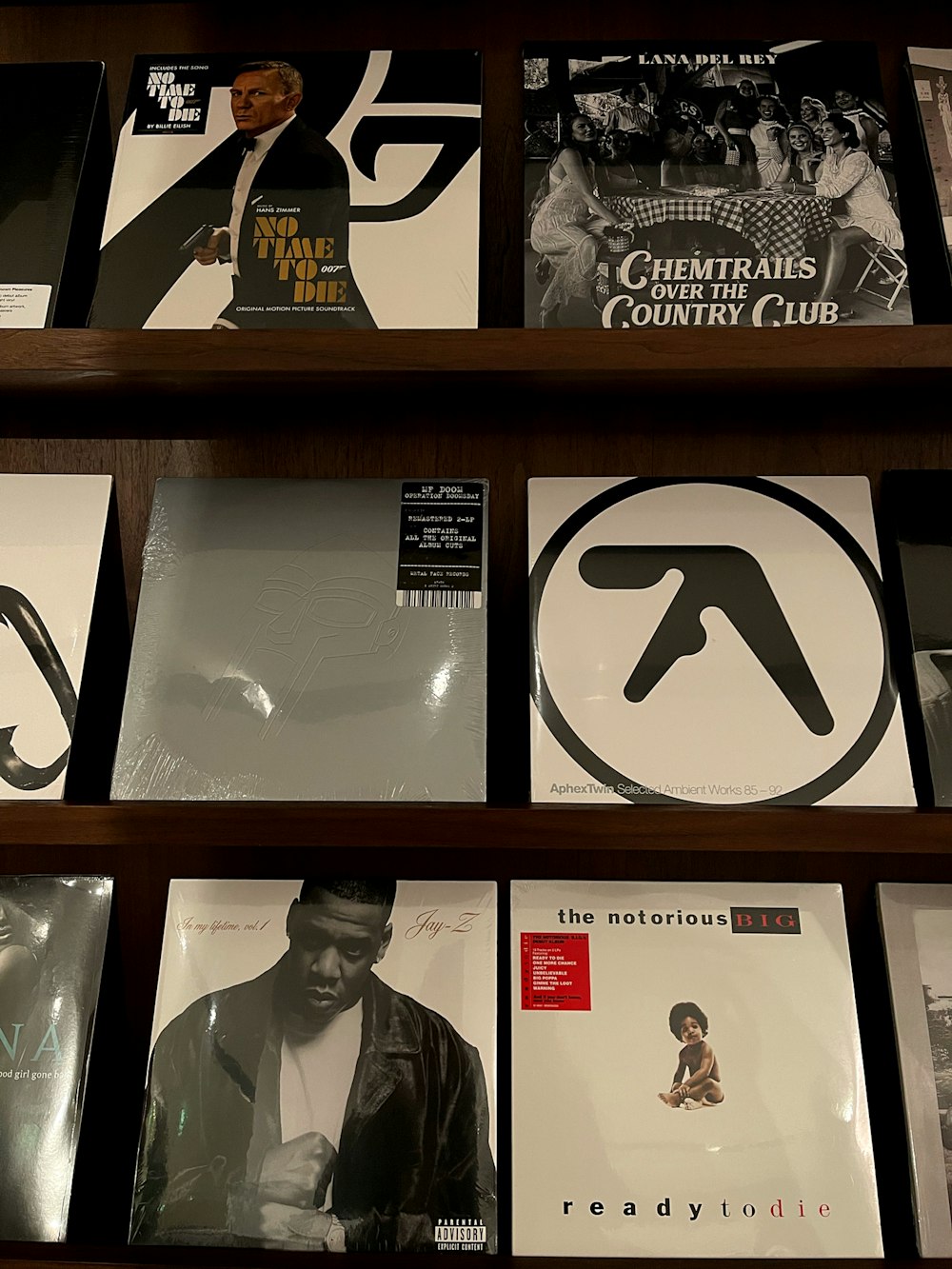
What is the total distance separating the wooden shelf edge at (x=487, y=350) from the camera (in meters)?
1.17

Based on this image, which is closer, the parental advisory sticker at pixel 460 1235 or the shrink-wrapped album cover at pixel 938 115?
the parental advisory sticker at pixel 460 1235

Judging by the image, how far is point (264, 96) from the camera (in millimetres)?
1408

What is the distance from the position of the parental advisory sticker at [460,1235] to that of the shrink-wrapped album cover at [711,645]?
0.45 meters

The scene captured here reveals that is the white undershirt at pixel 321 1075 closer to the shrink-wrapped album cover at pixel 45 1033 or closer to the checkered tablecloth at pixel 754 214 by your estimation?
the shrink-wrapped album cover at pixel 45 1033

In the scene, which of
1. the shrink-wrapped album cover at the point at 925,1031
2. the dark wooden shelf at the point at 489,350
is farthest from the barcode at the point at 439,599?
the shrink-wrapped album cover at the point at 925,1031

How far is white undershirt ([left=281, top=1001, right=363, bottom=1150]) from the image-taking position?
118 centimetres

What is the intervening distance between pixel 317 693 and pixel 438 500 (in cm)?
29

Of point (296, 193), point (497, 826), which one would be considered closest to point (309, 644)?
point (497, 826)

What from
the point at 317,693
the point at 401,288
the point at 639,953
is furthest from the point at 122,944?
the point at 401,288

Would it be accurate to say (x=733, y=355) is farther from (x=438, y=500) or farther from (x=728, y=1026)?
(x=728, y=1026)

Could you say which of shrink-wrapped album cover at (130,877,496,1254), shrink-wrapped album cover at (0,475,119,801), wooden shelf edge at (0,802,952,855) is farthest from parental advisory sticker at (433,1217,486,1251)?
shrink-wrapped album cover at (0,475,119,801)

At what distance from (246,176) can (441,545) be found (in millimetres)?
546

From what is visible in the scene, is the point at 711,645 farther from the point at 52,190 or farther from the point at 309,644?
the point at 52,190

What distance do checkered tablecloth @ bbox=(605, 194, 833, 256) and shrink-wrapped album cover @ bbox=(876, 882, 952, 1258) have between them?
2.62 ft
